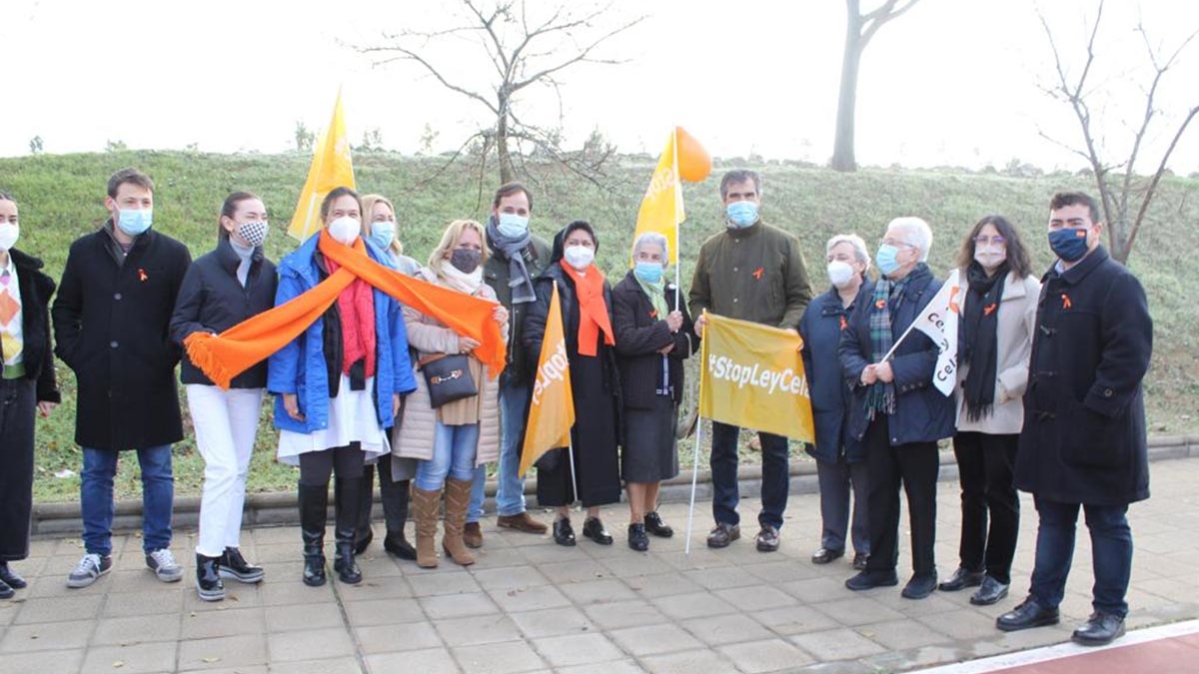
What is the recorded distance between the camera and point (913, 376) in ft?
18.9

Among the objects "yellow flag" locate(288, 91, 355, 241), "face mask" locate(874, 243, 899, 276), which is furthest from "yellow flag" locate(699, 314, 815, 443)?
"yellow flag" locate(288, 91, 355, 241)

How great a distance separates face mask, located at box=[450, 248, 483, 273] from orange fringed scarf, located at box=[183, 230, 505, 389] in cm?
27

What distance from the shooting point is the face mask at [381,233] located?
6.20 m

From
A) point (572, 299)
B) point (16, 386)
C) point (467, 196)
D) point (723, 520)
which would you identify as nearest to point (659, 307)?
point (572, 299)

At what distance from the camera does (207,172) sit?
1500 centimetres

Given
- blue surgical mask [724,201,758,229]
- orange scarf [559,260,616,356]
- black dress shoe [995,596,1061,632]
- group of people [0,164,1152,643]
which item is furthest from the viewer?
blue surgical mask [724,201,758,229]

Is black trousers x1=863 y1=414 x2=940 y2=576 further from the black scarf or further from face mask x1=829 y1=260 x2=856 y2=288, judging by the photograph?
face mask x1=829 y1=260 x2=856 y2=288

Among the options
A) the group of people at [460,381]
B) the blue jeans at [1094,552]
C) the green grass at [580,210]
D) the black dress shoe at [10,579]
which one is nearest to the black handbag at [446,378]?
the group of people at [460,381]

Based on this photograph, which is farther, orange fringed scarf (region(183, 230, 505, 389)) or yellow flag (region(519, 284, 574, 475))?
yellow flag (region(519, 284, 574, 475))

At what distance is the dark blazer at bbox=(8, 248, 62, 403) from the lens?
5656mm

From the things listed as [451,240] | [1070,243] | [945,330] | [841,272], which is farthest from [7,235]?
[1070,243]

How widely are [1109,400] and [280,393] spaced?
14.2 ft

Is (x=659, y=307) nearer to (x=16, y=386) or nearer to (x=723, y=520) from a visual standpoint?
(x=723, y=520)

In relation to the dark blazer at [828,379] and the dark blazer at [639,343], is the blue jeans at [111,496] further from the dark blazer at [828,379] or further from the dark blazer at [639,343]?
the dark blazer at [828,379]
